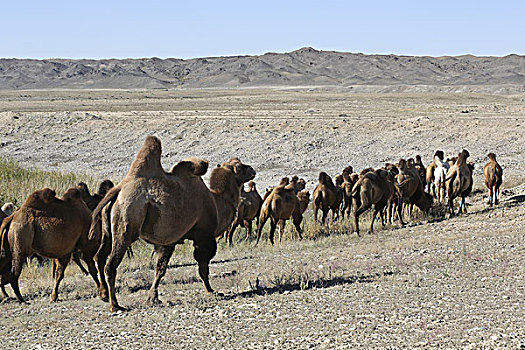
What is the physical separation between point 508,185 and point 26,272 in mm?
15079

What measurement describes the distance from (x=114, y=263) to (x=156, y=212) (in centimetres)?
80

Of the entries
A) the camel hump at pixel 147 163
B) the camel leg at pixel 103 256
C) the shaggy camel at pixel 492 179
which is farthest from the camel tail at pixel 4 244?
the shaggy camel at pixel 492 179

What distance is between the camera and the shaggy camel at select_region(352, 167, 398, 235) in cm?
1565

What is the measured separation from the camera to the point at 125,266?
44.1 feet

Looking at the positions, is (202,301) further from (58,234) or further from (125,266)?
(125,266)

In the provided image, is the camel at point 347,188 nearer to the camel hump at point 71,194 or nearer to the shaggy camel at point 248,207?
the shaggy camel at point 248,207

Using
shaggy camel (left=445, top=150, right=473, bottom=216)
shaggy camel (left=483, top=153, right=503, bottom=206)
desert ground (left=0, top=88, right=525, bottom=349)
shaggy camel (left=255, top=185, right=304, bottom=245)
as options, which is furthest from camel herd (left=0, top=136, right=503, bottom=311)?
shaggy camel (left=483, top=153, right=503, bottom=206)

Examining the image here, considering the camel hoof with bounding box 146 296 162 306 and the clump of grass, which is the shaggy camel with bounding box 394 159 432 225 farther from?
the clump of grass

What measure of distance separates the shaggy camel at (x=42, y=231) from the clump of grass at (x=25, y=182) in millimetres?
8285

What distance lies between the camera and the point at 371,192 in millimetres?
15750

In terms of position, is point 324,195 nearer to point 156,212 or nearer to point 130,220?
point 156,212

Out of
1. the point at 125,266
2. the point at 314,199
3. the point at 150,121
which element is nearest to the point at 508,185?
the point at 314,199

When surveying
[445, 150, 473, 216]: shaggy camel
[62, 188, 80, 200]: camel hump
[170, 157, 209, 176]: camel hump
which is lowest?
[445, 150, 473, 216]: shaggy camel

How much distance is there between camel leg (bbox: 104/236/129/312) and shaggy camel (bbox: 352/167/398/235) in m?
7.30
